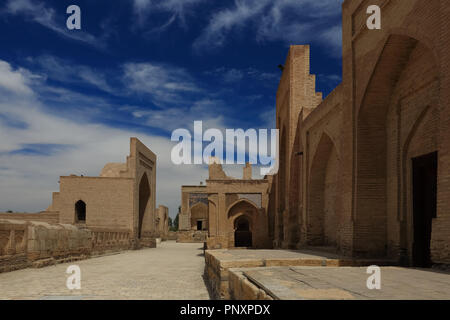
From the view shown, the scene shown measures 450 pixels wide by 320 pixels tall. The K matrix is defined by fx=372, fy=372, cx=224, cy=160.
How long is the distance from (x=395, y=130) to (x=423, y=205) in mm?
1637

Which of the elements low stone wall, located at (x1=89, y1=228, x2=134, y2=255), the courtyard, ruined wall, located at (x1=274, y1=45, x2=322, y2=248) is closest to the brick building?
low stone wall, located at (x1=89, y1=228, x2=134, y2=255)

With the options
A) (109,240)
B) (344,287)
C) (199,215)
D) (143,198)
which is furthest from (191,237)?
(344,287)

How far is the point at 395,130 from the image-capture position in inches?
304

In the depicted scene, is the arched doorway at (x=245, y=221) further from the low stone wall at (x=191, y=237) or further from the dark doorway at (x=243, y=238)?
the low stone wall at (x=191, y=237)

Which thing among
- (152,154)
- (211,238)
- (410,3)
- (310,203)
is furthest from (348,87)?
(152,154)

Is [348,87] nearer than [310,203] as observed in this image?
Yes

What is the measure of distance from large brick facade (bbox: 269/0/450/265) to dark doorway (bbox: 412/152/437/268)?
17mm

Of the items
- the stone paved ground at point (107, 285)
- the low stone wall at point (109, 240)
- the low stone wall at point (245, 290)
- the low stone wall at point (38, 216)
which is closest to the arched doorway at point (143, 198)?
the low stone wall at point (109, 240)

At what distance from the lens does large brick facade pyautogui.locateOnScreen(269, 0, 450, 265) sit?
530 centimetres

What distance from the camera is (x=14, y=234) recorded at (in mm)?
9359

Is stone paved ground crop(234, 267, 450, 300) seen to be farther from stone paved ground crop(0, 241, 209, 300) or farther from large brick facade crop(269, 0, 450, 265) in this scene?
stone paved ground crop(0, 241, 209, 300)

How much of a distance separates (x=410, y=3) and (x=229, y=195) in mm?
17015

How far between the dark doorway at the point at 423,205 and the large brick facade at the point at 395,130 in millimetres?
17
